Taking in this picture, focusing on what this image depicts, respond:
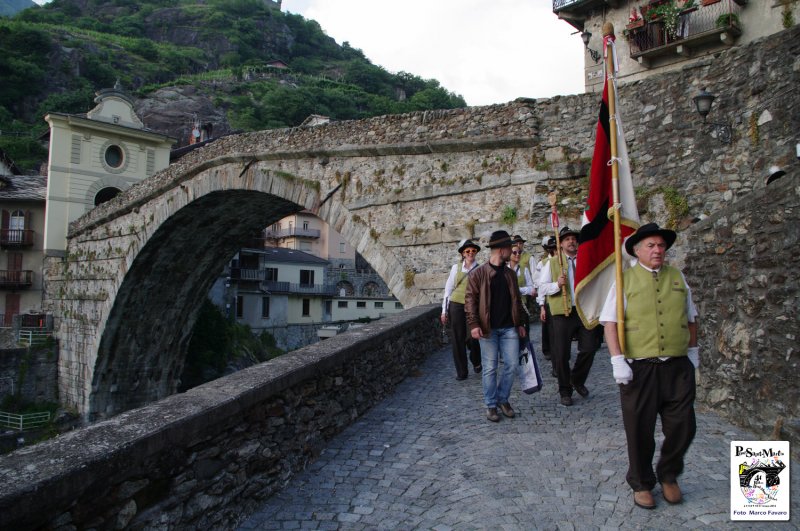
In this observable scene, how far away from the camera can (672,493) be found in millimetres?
3041

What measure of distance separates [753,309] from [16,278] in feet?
87.0

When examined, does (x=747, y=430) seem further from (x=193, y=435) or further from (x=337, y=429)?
(x=193, y=435)

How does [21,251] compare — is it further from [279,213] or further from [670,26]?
[670,26]

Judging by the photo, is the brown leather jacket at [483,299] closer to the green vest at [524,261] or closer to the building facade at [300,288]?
the green vest at [524,261]

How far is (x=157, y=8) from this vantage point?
299ft

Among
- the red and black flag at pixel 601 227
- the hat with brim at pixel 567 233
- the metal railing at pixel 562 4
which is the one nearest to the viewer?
the red and black flag at pixel 601 227

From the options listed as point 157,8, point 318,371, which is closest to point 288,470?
point 318,371

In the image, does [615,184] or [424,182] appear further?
[424,182]

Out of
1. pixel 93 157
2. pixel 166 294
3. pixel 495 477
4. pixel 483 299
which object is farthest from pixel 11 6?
pixel 495 477

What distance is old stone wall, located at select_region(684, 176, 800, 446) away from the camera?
3633mm

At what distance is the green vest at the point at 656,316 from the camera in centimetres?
296

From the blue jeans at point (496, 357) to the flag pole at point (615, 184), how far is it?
56.5 inches

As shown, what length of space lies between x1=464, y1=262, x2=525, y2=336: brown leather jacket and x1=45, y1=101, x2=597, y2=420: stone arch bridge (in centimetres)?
466

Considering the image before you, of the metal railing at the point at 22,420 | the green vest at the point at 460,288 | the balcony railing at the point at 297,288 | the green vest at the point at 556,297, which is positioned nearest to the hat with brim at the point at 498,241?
the green vest at the point at 556,297
